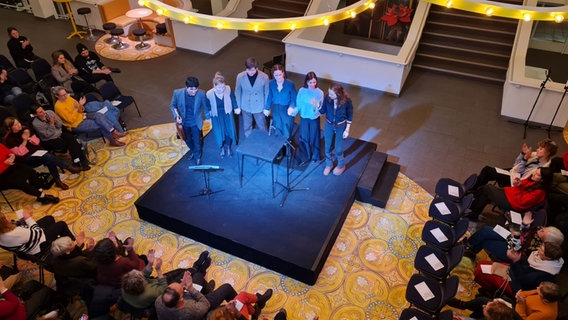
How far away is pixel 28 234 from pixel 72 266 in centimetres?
84

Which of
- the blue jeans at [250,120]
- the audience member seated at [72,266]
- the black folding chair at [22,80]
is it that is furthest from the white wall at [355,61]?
the audience member seated at [72,266]

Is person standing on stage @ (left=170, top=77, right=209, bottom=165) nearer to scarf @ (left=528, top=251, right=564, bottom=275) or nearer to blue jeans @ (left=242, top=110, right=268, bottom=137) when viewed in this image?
blue jeans @ (left=242, top=110, right=268, bottom=137)

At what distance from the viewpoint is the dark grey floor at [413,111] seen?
280 inches

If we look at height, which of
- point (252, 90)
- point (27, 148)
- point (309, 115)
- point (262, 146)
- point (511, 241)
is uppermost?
point (252, 90)

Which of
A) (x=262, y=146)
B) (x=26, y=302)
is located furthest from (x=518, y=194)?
(x=26, y=302)

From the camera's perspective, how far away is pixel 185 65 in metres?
9.81

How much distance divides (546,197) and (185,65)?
7.76m

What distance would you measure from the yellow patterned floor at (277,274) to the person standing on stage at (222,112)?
1.02m

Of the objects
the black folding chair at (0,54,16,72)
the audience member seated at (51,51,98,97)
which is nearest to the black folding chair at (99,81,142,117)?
the audience member seated at (51,51,98,97)

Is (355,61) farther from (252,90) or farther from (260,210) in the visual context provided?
(260,210)

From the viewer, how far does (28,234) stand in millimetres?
4758

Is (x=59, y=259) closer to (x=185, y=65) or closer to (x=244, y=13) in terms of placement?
(x=185, y=65)

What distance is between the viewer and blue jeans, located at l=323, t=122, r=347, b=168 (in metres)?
5.94

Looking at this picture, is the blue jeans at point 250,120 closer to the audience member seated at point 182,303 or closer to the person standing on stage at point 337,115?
the person standing on stage at point 337,115
